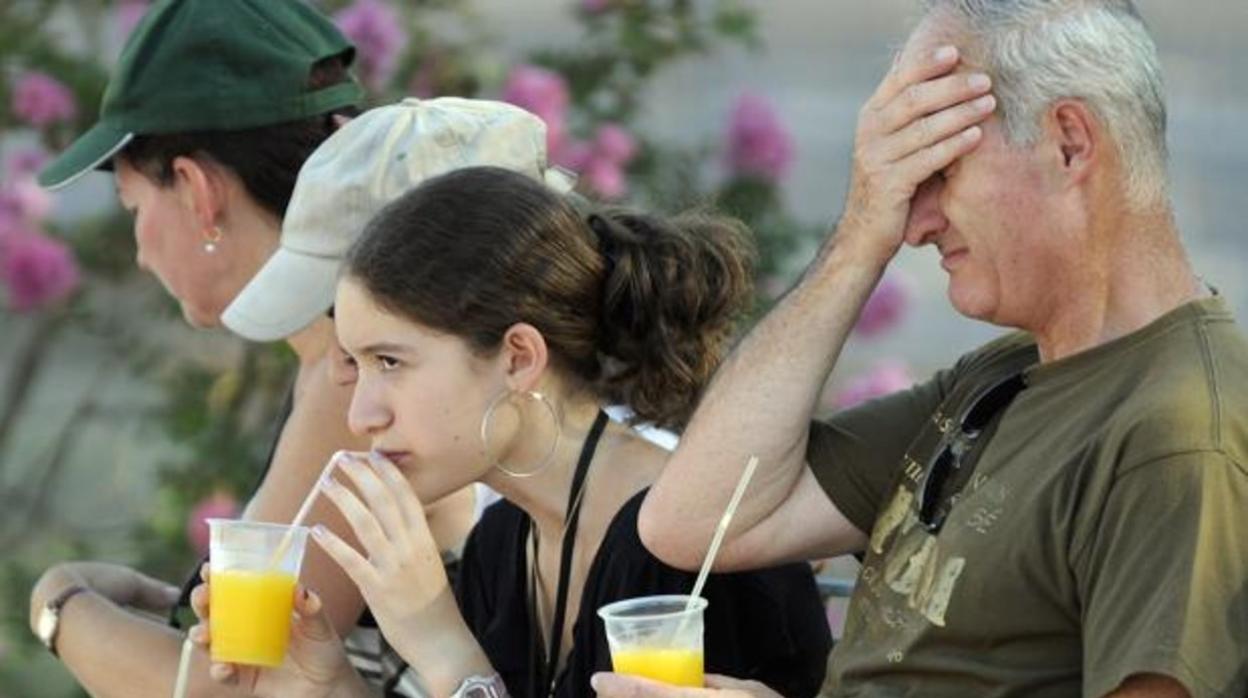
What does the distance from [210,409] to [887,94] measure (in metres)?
3.39

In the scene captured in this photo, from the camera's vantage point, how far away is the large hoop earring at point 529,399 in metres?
3.42

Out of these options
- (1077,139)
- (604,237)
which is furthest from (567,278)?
(1077,139)

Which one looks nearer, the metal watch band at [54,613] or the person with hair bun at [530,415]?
the person with hair bun at [530,415]

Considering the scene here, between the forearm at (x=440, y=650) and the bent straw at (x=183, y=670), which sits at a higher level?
the forearm at (x=440, y=650)

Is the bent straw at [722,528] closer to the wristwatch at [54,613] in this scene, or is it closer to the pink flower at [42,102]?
the wristwatch at [54,613]

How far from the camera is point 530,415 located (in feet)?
11.4

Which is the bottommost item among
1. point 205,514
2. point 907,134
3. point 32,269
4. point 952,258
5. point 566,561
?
point 205,514

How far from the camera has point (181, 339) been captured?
21.3 ft

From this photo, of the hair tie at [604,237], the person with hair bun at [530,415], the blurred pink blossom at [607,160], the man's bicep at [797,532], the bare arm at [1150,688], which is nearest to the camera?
the bare arm at [1150,688]

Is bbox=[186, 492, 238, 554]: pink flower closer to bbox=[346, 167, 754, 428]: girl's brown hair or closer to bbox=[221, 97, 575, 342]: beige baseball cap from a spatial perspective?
bbox=[221, 97, 575, 342]: beige baseball cap

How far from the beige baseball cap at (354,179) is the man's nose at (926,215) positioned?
2.71ft

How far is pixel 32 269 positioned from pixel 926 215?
3.57 m

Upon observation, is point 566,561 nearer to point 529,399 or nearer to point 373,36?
point 529,399

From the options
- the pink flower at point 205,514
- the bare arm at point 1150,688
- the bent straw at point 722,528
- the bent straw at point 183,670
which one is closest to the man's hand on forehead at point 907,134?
the bent straw at point 722,528
